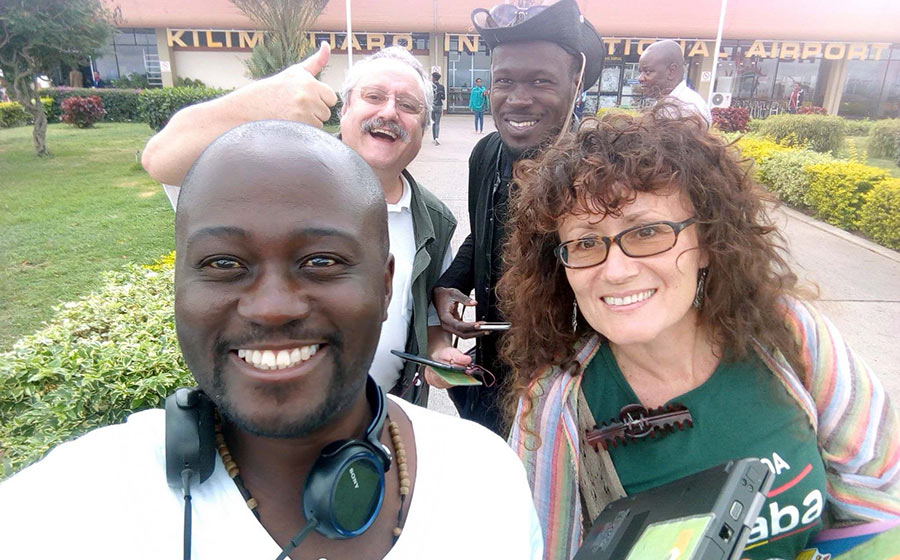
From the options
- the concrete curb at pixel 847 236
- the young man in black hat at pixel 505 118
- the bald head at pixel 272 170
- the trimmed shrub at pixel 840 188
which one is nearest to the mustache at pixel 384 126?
the young man in black hat at pixel 505 118

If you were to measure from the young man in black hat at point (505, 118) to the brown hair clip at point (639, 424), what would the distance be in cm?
70

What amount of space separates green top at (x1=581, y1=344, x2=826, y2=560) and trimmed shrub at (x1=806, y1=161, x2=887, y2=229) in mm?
8214

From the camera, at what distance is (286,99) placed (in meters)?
1.48

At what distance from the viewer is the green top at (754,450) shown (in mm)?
1538

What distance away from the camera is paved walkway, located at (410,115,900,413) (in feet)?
14.8

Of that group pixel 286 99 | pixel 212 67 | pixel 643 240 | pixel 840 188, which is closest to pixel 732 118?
pixel 840 188

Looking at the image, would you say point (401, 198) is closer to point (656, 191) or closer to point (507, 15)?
point (507, 15)

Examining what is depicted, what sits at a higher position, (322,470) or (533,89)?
(533,89)

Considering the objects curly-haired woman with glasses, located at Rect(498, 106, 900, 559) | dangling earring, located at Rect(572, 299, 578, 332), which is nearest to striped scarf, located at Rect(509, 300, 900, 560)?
curly-haired woman with glasses, located at Rect(498, 106, 900, 559)

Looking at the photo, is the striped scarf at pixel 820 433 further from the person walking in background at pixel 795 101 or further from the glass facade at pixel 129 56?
the glass facade at pixel 129 56

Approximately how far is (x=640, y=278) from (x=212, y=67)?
27.2 m

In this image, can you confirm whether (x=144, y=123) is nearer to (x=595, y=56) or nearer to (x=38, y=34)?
(x=38, y=34)

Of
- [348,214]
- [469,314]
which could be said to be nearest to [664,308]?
[348,214]

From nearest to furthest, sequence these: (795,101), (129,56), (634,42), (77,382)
Result: (77,382)
(634,42)
(795,101)
(129,56)
